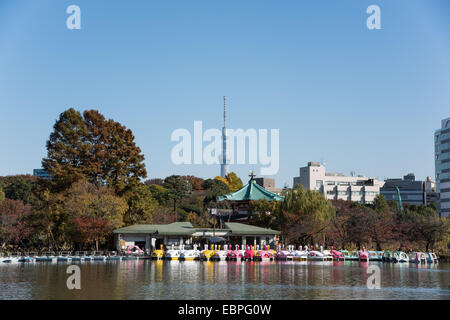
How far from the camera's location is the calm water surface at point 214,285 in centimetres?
2902

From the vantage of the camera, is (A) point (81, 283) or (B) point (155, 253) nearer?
(A) point (81, 283)

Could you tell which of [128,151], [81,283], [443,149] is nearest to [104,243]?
[128,151]

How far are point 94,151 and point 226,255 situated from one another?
65.5ft

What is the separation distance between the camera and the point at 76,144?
65.7 meters

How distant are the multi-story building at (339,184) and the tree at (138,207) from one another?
92.2 metres

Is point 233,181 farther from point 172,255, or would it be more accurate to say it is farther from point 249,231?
point 172,255

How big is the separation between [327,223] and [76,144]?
3103cm

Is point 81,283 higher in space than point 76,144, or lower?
lower

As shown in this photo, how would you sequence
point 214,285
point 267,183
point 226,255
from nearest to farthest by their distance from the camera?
point 214,285
point 226,255
point 267,183

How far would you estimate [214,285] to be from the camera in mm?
33156

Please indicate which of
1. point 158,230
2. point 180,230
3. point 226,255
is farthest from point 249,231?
point 158,230

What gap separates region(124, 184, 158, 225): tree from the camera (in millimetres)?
66125
